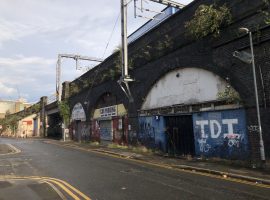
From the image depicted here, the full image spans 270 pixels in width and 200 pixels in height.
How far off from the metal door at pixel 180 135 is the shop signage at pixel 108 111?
931 centimetres

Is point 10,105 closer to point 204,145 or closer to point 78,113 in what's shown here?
point 78,113

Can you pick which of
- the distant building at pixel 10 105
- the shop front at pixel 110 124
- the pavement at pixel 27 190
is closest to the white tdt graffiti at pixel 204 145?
the pavement at pixel 27 190

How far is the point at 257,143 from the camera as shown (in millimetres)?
14242

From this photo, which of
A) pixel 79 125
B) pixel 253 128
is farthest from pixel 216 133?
pixel 79 125

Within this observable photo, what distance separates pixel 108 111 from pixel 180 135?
41.4 feet

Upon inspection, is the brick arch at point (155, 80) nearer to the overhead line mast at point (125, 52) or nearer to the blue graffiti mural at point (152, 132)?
the blue graffiti mural at point (152, 132)

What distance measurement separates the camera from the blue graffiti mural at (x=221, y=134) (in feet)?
49.7

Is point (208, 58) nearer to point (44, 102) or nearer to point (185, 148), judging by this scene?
point (185, 148)

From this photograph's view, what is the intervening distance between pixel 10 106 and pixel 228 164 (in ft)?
430

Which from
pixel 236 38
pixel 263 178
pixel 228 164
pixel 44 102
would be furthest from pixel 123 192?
pixel 44 102

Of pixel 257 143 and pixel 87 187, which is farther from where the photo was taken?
pixel 257 143

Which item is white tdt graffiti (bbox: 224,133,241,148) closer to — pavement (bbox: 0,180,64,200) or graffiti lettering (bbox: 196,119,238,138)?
graffiti lettering (bbox: 196,119,238,138)

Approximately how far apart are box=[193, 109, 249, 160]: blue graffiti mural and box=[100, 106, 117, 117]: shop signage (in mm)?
12678

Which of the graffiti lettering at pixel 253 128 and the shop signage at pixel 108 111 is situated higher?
the shop signage at pixel 108 111
